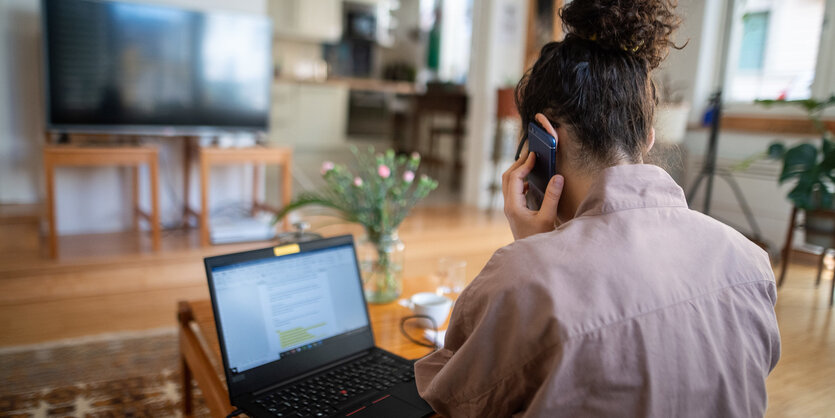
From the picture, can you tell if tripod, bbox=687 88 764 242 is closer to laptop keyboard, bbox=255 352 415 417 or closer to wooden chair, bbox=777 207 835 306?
wooden chair, bbox=777 207 835 306

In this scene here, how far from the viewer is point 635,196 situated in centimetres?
71

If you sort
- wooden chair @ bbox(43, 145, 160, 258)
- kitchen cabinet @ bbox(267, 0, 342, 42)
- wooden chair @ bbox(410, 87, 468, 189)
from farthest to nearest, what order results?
1. kitchen cabinet @ bbox(267, 0, 342, 42)
2. wooden chair @ bbox(410, 87, 468, 189)
3. wooden chair @ bbox(43, 145, 160, 258)

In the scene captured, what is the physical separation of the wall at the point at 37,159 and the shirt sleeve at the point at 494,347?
305 cm

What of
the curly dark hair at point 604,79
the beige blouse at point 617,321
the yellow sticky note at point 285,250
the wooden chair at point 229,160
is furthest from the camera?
the wooden chair at point 229,160

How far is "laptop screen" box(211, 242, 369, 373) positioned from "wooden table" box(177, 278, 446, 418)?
118 millimetres

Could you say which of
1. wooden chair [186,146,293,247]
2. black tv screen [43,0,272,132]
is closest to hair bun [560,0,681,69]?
wooden chair [186,146,293,247]

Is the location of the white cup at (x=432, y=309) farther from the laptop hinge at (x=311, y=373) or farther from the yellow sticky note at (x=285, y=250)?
the yellow sticky note at (x=285, y=250)

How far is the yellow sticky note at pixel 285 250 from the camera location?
1098 mm

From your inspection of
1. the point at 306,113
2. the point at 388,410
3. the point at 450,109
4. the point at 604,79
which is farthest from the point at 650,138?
the point at 306,113

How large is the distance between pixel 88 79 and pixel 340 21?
458 cm

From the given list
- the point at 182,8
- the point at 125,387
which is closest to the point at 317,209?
the point at 182,8

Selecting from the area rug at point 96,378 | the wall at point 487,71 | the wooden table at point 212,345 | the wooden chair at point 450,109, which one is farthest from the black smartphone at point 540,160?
the wooden chair at point 450,109

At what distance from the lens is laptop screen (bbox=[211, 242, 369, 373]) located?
1008 millimetres

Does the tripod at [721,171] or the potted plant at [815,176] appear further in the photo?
the tripod at [721,171]
